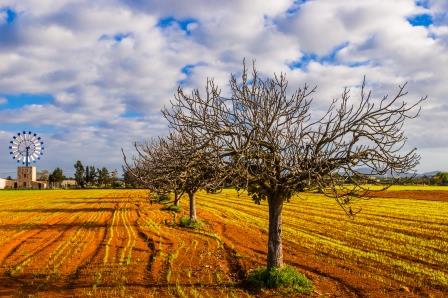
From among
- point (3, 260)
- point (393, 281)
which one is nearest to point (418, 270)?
point (393, 281)

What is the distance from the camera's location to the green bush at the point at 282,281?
12695 millimetres

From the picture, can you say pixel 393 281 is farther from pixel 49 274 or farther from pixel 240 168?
pixel 49 274

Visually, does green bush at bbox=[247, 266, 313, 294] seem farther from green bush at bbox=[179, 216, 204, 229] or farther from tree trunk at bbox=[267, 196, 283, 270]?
green bush at bbox=[179, 216, 204, 229]

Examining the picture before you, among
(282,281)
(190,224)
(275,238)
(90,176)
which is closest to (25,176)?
(90,176)

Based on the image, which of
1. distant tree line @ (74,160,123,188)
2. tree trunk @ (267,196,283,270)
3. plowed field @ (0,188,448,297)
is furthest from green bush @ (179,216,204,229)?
distant tree line @ (74,160,123,188)

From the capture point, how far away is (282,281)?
12805mm

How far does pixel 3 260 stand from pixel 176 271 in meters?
7.35

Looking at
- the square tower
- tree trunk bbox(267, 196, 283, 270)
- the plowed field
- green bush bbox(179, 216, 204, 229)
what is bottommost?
the plowed field

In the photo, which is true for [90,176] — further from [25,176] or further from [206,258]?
[206,258]

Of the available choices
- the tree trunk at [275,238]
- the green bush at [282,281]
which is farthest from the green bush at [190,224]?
the tree trunk at [275,238]

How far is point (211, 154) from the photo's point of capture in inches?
489

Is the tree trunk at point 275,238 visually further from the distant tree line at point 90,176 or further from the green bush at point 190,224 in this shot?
the distant tree line at point 90,176

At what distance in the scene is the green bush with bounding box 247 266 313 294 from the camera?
12695 millimetres

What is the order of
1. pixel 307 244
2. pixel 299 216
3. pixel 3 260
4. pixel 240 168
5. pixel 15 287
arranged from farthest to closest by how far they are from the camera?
pixel 299 216
pixel 307 244
pixel 3 260
pixel 15 287
pixel 240 168
